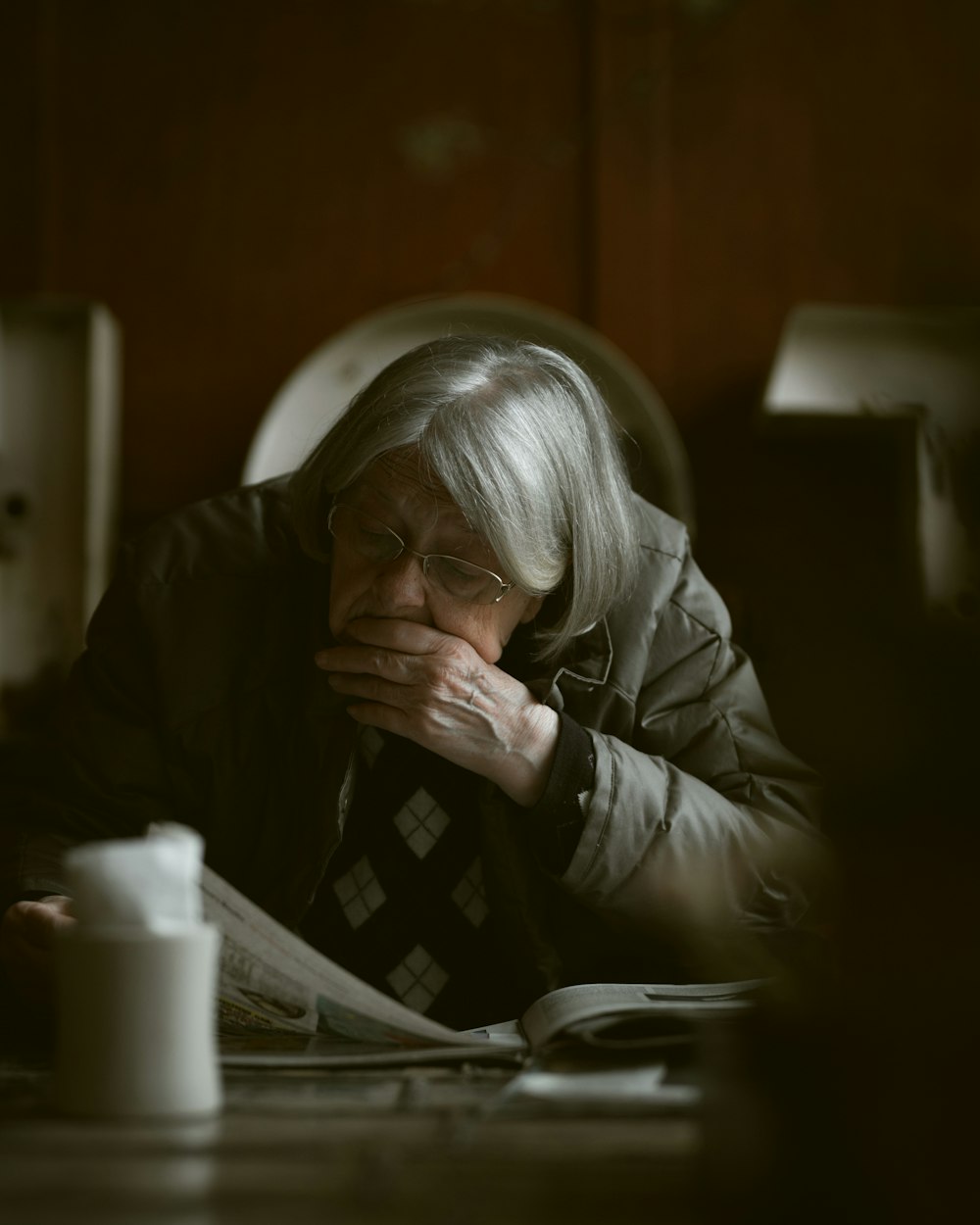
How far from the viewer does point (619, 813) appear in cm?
121

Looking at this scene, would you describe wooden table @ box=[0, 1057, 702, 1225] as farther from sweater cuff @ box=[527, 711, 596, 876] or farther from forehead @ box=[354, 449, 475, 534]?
forehead @ box=[354, 449, 475, 534]

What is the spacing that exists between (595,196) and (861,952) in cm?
236

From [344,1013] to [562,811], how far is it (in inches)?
13.5

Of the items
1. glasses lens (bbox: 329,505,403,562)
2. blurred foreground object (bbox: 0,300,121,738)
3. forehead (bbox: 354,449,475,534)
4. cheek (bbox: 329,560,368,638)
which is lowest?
blurred foreground object (bbox: 0,300,121,738)

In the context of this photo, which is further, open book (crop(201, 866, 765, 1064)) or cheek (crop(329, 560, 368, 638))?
cheek (crop(329, 560, 368, 638))

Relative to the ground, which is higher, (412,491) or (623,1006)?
(412,491)

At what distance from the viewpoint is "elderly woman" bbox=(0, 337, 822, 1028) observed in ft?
4.11

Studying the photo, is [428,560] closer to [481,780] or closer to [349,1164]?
[481,780]

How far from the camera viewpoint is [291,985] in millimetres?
911

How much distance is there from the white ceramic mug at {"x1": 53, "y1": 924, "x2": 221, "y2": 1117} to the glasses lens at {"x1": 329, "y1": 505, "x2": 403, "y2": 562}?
0.60 metres

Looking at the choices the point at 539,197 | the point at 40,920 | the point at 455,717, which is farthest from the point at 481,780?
the point at 539,197

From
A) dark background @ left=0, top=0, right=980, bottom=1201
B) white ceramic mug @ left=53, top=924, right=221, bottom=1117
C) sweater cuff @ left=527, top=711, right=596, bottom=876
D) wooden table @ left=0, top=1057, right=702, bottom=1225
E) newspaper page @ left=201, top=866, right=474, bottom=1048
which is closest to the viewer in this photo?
wooden table @ left=0, top=1057, right=702, bottom=1225

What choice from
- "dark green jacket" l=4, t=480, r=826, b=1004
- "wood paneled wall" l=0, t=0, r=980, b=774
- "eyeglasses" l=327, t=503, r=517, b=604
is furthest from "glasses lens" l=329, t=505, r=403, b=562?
"wood paneled wall" l=0, t=0, r=980, b=774

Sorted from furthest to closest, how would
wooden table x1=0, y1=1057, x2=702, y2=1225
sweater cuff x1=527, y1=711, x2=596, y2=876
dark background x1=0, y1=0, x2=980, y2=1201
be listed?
dark background x1=0, y1=0, x2=980, y2=1201 < sweater cuff x1=527, y1=711, x2=596, y2=876 < wooden table x1=0, y1=1057, x2=702, y2=1225
